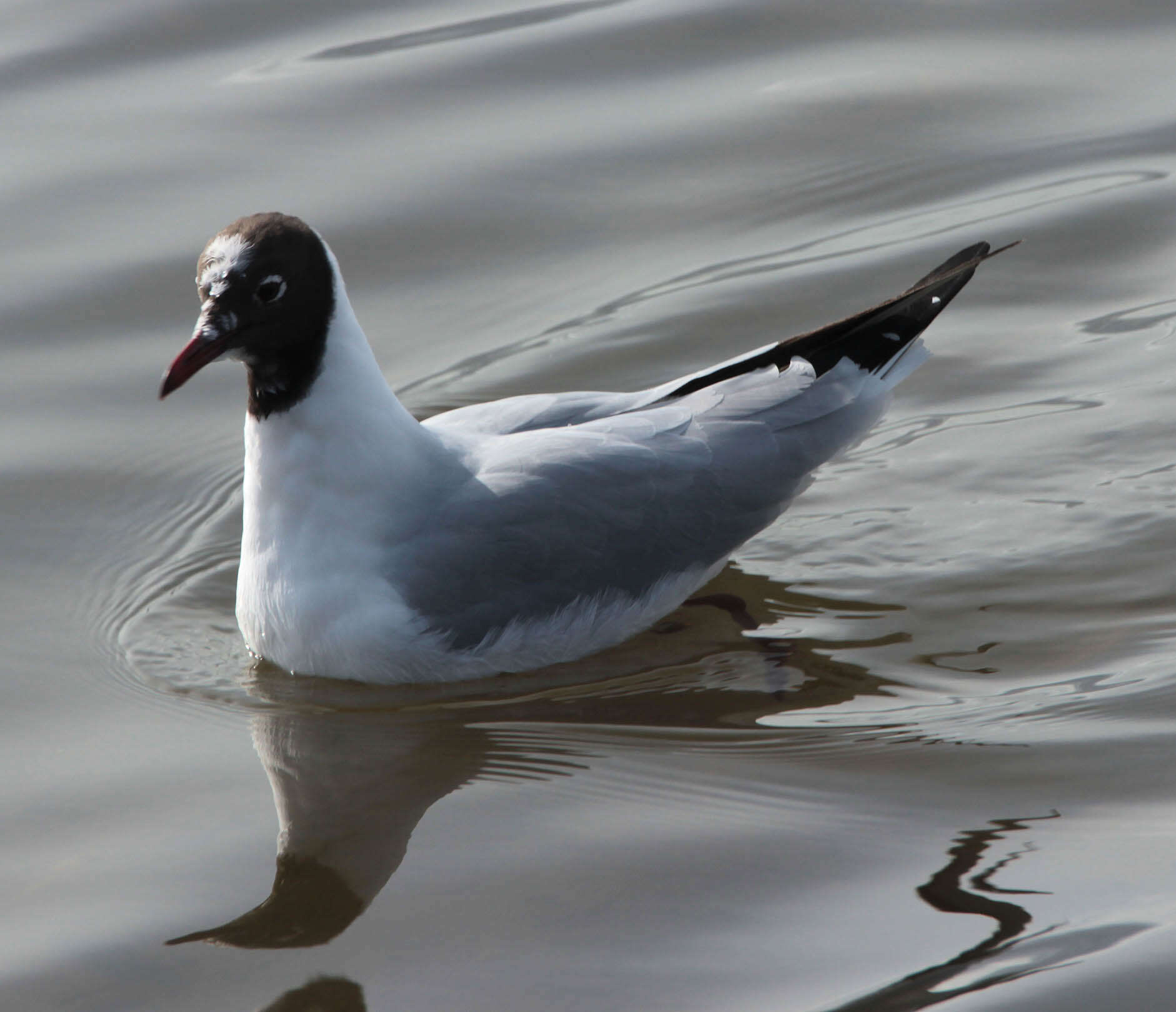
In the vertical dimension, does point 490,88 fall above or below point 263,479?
above

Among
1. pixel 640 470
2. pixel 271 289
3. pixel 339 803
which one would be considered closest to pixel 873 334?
pixel 640 470

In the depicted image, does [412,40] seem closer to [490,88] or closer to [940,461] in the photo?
[490,88]

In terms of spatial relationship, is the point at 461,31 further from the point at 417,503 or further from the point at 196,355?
the point at 196,355

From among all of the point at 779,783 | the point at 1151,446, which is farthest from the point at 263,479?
the point at 1151,446

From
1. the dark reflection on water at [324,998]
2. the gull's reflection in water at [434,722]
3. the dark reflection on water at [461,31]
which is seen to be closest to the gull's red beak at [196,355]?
the gull's reflection in water at [434,722]

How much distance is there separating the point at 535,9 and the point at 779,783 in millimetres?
6823

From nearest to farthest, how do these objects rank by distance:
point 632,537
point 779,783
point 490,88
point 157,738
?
A: point 779,783, point 157,738, point 632,537, point 490,88

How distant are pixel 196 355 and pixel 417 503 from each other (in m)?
0.81

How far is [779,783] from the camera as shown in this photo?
16.1ft

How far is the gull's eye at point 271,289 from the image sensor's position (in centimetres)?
511

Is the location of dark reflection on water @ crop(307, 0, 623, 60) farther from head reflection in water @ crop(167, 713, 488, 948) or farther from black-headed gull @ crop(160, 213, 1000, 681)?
head reflection in water @ crop(167, 713, 488, 948)

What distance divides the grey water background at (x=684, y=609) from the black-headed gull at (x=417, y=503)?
0.62 ft

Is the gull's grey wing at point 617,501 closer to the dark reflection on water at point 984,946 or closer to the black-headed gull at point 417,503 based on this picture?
the black-headed gull at point 417,503

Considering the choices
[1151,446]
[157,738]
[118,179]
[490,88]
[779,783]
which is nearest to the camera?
[779,783]
